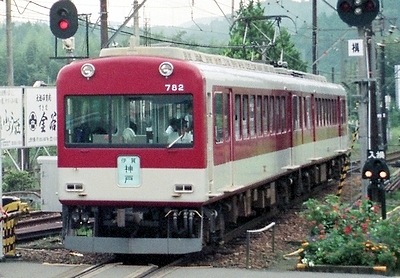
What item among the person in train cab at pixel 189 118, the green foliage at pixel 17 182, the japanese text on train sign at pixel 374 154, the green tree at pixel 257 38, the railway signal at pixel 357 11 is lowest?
the green foliage at pixel 17 182

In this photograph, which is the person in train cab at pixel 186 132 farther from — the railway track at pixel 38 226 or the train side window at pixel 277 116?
the train side window at pixel 277 116

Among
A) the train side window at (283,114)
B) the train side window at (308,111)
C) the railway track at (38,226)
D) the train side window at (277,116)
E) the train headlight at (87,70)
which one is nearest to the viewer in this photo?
the train headlight at (87,70)

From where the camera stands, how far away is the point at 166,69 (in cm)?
1430

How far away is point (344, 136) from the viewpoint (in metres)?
32.4

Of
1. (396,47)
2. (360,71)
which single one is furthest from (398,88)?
(360,71)

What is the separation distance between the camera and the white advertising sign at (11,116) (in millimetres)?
23766

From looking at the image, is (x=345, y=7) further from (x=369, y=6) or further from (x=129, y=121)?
(x=129, y=121)

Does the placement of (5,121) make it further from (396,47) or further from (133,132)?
(396,47)

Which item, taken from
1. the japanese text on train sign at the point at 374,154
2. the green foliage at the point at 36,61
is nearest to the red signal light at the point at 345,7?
the japanese text on train sign at the point at 374,154

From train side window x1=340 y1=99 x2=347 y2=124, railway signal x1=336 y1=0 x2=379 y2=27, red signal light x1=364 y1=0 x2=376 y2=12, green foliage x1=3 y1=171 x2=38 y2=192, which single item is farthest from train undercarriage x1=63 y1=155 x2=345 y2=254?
train side window x1=340 y1=99 x2=347 y2=124

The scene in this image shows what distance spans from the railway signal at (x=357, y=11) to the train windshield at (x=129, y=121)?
266cm

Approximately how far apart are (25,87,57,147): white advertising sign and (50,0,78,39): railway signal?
7454mm

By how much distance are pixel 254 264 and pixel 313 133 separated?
37.7 ft

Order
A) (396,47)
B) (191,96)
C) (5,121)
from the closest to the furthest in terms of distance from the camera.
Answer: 1. (191,96)
2. (5,121)
3. (396,47)
